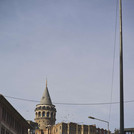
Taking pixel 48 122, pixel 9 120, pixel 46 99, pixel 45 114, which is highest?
pixel 46 99

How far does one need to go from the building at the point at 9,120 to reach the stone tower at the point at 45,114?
256 feet

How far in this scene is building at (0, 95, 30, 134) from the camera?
43.5 m

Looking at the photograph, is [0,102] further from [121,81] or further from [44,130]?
[44,130]

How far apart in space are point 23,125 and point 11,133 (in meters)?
10.6

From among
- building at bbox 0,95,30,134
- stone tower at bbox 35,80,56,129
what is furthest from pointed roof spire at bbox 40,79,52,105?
building at bbox 0,95,30,134

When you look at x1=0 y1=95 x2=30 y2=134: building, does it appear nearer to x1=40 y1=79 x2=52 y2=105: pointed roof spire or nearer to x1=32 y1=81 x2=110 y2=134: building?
x1=32 y1=81 x2=110 y2=134: building

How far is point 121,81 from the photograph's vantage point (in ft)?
45.6

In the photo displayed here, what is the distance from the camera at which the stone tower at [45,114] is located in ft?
454

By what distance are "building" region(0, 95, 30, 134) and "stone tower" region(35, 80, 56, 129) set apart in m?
78.1

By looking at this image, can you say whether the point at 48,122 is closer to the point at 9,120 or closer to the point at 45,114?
the point at 45,114

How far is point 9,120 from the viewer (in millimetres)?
48812

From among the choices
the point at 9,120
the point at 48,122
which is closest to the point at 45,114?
the point at 48,122

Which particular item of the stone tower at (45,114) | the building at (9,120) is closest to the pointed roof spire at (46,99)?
the stone tower at (45,114)

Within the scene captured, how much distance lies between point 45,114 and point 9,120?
3541 inches
